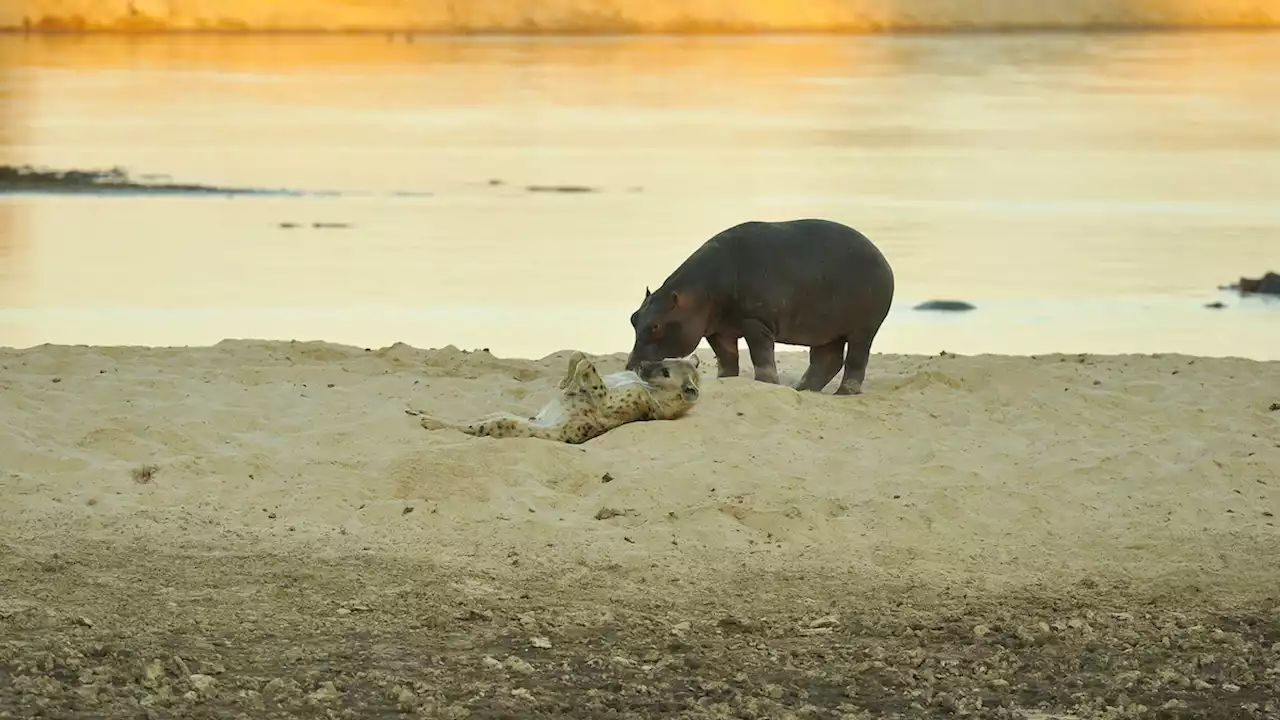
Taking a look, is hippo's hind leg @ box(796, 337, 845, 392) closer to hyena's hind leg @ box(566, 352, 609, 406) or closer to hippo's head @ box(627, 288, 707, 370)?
hippo's head @ box(627, 288, 707, 370)

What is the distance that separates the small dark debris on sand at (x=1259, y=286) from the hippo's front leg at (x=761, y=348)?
752cm

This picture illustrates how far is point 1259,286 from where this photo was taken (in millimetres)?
15758

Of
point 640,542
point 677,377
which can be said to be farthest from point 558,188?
point 640,542

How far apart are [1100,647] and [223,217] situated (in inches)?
627

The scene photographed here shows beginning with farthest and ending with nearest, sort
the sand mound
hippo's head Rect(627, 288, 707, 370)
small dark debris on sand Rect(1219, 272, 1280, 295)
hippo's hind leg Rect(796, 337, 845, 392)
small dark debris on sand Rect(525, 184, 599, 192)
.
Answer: small dark debris on sand Rect(525, 184, 599, 192), small dark debris on sand Rect(1219, 272, 1280, 295), hippo's hind leg Rect(796, 337, 845, 392), hippo's head Rect(627, 288, 707, 370), the sand mound

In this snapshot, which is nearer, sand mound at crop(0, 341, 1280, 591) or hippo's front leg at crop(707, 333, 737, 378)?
sand mound at crop(0, 341, 1280, 591)

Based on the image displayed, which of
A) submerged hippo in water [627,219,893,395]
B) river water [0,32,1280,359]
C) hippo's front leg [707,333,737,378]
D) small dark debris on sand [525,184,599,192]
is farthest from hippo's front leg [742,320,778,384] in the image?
small dark debris on sand [525,184,599,192]

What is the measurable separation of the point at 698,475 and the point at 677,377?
3.21 ft

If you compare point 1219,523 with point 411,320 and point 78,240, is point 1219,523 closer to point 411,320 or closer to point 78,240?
point 411,320

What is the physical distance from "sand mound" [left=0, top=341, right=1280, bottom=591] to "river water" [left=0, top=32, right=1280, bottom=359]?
3514mm

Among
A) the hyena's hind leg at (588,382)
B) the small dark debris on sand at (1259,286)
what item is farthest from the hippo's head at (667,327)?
the small dark debris on sand at (1259,286)

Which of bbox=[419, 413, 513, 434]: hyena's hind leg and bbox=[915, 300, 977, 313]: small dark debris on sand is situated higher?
bbox=[915, 300, 977, 313]: small dark debris on sand

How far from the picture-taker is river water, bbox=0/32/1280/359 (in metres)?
13.9

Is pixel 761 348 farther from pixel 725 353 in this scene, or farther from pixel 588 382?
pixel 588 382
